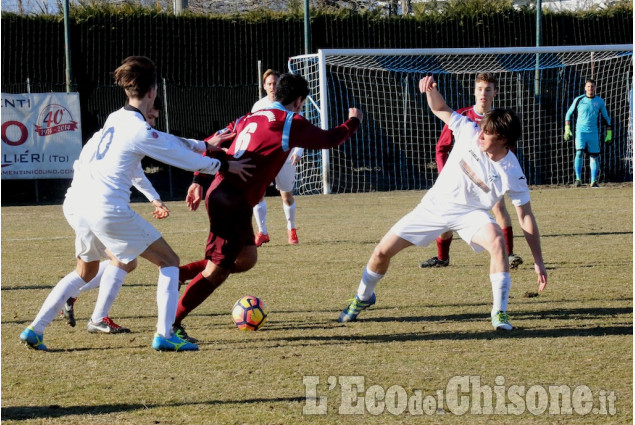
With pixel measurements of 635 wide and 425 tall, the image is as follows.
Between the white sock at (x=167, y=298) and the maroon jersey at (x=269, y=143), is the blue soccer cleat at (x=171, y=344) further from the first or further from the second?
the maroon jersey at (x=269, y=143)

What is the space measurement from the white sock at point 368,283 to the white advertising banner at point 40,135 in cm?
1210

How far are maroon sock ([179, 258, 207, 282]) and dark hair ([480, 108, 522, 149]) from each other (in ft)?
6.93

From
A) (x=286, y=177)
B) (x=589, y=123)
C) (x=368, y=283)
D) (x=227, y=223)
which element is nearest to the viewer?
(x=227, y=223)

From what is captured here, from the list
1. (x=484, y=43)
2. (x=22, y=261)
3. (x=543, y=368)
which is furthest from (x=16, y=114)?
(x=543, y=368)

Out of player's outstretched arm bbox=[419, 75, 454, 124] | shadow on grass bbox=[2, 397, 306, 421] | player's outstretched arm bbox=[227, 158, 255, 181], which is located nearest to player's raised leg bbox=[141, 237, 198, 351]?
player's outstretched arm bbox=[227, 158, 255, 181]

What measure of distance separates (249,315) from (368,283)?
2.72 feet

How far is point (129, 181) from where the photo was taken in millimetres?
5473

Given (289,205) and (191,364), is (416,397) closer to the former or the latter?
(191,364)

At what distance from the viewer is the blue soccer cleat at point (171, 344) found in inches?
219

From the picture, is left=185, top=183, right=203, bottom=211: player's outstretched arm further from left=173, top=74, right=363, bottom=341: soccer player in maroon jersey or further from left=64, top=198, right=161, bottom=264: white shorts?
left=64, top=198, right=161, bottom=264: white shorts

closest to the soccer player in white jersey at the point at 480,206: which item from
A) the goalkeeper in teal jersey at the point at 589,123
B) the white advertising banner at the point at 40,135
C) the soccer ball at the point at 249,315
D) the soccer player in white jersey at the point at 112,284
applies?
the soccer ball at the point at 249,315

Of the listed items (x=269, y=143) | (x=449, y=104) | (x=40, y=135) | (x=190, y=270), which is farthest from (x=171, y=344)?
(x=449, y=104)

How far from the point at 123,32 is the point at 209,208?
14565 millimetres

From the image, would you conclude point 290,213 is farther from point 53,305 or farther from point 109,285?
point 53,305
